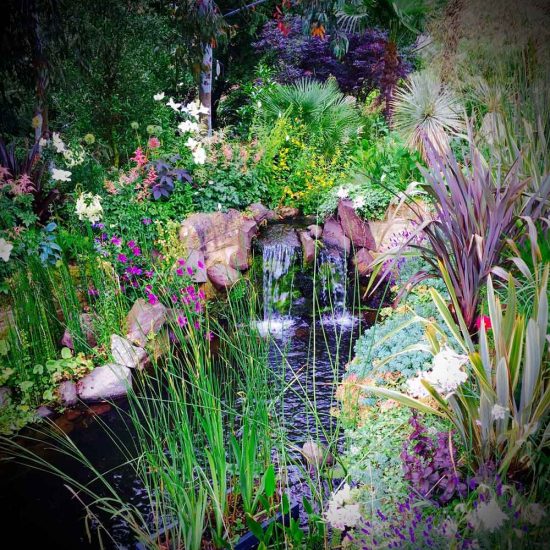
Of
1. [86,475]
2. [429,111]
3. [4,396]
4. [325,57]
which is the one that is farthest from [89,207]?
[325,57]

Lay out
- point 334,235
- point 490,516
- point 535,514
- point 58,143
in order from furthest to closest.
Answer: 1. point 334,235
2. point 58,143
3. point 535,514
4. point 490,516

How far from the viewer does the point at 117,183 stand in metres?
5.02

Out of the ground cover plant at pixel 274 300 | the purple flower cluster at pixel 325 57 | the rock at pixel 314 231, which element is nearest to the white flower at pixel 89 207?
the ground cover plant at pixel 274 300

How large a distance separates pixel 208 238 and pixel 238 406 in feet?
8.64

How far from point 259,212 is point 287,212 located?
0.65 m

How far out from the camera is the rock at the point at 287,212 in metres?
6.51

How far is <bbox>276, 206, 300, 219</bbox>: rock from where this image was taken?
651 cm

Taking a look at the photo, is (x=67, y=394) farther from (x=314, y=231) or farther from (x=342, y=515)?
(x=314, y=231)

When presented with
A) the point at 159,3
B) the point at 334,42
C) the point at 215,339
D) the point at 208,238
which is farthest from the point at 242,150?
the point at 334,42

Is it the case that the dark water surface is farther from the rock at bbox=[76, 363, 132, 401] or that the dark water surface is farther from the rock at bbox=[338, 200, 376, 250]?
Result: the rock at bbox=[338, 200, 376, 250]

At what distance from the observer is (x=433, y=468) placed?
1.85 meters

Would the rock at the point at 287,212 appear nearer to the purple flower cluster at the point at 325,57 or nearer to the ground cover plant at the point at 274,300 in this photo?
the ground cover plant at the point at 274,300

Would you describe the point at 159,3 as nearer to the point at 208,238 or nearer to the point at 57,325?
the point at 208,238

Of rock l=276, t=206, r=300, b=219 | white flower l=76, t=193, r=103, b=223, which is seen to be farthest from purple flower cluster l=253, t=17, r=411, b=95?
white flower l=76, t=193, r=103, b=223
